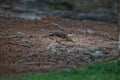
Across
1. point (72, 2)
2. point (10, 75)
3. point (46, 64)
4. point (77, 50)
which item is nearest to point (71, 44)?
point (77, 50)

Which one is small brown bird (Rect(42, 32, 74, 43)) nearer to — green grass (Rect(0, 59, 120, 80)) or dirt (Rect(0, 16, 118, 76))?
dirt (Rect(0, 16, 118, 76))

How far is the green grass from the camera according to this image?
10531mm

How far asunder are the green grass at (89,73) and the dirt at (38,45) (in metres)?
0.63

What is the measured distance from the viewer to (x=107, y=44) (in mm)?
13672

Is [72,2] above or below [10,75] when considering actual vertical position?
below

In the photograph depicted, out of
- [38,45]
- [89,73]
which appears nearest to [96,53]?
[38,45]

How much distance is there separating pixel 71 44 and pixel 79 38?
63 cm

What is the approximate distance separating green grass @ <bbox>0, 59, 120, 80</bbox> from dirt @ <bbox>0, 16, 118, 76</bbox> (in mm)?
634

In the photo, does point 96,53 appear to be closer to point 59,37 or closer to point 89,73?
point 59,37

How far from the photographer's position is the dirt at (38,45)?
11.9 meters

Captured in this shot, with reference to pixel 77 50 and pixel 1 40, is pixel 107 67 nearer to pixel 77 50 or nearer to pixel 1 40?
pixel 77 50

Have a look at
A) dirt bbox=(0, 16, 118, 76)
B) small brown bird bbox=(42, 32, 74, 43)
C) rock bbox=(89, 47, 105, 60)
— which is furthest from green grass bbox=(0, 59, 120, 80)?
small brown bird bbox=(42, 32, 74, 43)

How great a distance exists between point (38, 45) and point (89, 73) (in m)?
2.58

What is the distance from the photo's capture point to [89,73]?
36.0 feet
